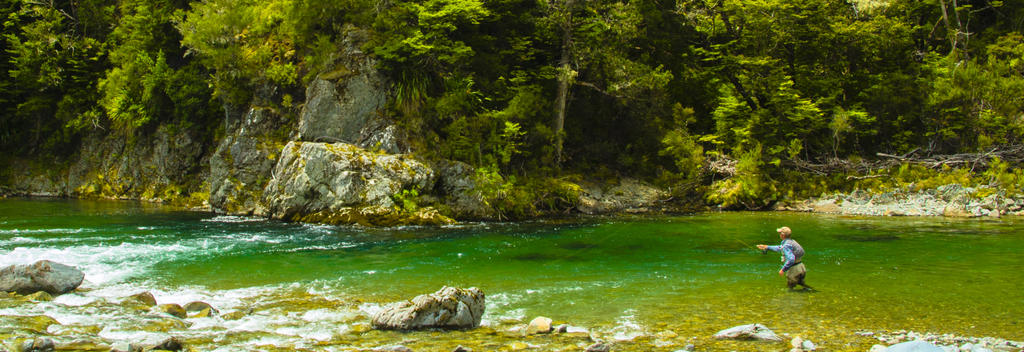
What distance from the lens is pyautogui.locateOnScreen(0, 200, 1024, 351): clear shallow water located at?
25.3ft

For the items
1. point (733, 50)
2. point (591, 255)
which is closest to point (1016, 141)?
point (733, 50)

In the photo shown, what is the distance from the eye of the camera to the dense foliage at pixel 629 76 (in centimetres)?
2345

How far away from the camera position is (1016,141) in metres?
24.8

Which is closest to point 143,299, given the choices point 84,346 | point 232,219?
point 84,346

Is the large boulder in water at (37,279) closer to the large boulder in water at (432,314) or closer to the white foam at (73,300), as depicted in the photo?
the white foam at (73,300)

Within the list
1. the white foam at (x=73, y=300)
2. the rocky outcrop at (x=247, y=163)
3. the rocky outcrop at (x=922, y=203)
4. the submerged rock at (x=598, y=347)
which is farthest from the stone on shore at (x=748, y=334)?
the rocky outcrop at (x=247, y=163)

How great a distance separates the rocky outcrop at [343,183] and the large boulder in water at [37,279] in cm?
996

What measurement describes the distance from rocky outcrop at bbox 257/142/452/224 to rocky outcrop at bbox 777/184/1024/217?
15.1 m

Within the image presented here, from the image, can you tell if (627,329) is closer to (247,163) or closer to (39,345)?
(39,345)

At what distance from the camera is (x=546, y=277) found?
11453 millimetres

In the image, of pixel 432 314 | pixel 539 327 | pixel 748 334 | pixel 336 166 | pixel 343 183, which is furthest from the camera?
pixel 336 166

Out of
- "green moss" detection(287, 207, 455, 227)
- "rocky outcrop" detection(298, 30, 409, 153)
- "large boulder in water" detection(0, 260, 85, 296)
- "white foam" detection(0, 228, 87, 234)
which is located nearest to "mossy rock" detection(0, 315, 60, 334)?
"large boulder in water" detection(0, 260, 85, 296)

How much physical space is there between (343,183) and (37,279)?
35.2 feet

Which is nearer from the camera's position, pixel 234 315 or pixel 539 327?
pixel 539 327
